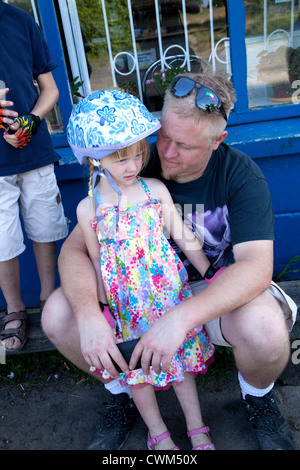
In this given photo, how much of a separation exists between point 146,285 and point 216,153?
660 millimetres

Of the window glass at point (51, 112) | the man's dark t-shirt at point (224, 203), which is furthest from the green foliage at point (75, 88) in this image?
the man's dark t-shirt at point (224, 203)

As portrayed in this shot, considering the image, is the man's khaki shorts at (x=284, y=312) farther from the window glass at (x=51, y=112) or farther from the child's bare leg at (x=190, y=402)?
the window glass at (x=51, y=112)

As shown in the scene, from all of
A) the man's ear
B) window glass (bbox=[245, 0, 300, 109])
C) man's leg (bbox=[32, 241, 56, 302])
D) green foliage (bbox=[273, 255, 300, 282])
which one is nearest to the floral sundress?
the man's ear

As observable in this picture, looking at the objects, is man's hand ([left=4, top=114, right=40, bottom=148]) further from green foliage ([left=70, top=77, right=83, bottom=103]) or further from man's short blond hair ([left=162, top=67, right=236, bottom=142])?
green foliage ([left=70, top=77, right=83, bottom=103])

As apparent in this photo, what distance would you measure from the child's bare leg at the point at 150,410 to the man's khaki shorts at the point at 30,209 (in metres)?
0.96

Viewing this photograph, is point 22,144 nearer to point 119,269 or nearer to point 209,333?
point 119,269

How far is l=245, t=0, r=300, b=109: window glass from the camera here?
270 cm

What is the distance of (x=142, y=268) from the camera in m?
1.80

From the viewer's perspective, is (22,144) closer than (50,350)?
Yes

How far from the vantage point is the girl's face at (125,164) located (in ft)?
5.54

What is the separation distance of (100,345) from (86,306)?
0.57 ft

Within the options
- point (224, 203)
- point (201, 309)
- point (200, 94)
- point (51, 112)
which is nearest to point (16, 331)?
point (201, 309)

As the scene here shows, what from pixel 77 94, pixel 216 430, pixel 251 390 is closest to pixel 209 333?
pixel 251 390

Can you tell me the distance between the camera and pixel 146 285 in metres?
1.80
